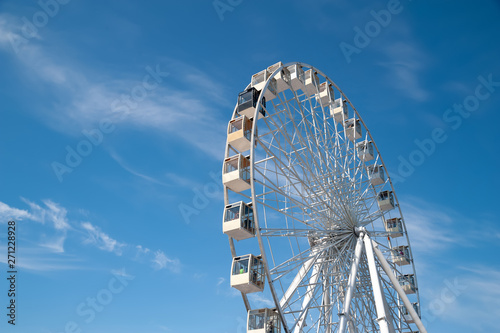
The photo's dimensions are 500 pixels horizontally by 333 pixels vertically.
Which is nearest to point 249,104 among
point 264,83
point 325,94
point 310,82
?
point 264,83

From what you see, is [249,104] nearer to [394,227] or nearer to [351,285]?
[351,285]

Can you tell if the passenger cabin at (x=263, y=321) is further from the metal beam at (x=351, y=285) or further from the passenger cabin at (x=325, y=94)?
the passenger cabin at (x=325, y=94)

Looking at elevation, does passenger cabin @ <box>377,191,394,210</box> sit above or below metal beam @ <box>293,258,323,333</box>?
above

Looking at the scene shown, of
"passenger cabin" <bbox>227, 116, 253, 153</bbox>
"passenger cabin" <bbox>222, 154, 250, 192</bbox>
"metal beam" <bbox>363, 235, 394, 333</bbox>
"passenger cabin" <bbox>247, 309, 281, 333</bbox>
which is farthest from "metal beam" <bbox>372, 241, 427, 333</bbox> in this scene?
"passenger cabin" <bbox>227, 116, 253, 153</bbox>

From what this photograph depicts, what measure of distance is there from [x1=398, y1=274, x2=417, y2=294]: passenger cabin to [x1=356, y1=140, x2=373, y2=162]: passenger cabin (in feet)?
22.4

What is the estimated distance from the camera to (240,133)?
720 inches

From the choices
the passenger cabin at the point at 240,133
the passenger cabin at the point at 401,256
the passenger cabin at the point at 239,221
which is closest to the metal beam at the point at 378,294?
the passenger cabin at the point at 239,221

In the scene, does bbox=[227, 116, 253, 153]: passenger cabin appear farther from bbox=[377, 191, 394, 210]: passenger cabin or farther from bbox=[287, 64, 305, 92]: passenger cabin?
bbox=[377, 191, 394, 210]: passenger cabin

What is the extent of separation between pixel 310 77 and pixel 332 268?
29.3ft

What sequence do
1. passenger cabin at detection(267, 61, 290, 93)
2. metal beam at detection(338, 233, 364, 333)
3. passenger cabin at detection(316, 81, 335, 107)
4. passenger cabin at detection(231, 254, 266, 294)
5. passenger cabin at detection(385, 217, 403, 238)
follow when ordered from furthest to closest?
passenger cabin at detection(385, 217, 403, 238)
passenger cabin at detection(316, 81, 335, 107)
passenger cabin at detection(267, 61, 290, 93)
metal beam at detection(338, 233, 364, 333)
passenger cabin at detection(231, 254, 266, 294)

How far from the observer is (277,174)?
60.4 ft

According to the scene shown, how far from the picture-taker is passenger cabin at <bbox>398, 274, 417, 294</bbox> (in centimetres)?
2483

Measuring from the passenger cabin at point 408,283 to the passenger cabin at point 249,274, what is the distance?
37.6 feet

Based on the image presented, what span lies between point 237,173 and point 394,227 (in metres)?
12.4
